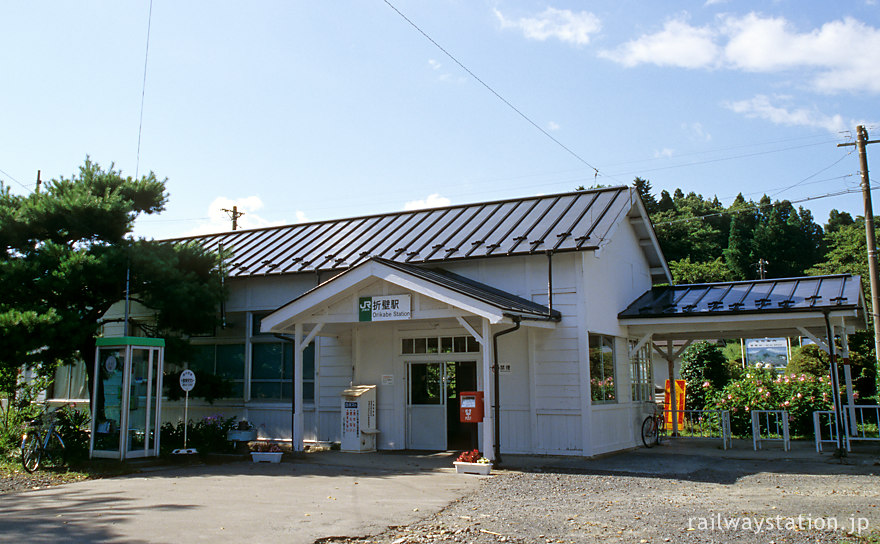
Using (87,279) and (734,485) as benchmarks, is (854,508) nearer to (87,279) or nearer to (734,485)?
(734,485)

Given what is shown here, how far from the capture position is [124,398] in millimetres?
Answer: 13227

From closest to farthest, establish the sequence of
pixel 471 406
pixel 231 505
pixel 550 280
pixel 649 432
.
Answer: pixel 231 505 < pixel 471 406 < pixel 550 280 < pixel 649 432

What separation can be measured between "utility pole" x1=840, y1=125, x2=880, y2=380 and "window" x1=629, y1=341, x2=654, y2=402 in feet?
21.1

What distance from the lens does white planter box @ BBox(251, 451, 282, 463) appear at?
13.7 meters

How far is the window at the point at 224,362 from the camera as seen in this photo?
18.0 metres

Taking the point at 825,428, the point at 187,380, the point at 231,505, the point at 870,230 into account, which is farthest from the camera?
the point at 870,230

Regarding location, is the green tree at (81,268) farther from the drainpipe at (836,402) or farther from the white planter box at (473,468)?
the drainpipe at (836,402)

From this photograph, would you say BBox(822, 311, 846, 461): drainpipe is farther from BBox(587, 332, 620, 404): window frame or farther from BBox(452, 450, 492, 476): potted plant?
BBox(452, 450, 492, 476): potted plant

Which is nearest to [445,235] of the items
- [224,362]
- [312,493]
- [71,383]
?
[224,362]

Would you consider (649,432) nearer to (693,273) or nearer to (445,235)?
(445,235)

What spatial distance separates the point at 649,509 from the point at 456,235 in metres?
9.08

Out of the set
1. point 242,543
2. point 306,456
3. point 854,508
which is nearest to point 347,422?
point 306,456

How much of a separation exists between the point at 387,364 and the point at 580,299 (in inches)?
182

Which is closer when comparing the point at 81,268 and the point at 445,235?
the point at 81,268
